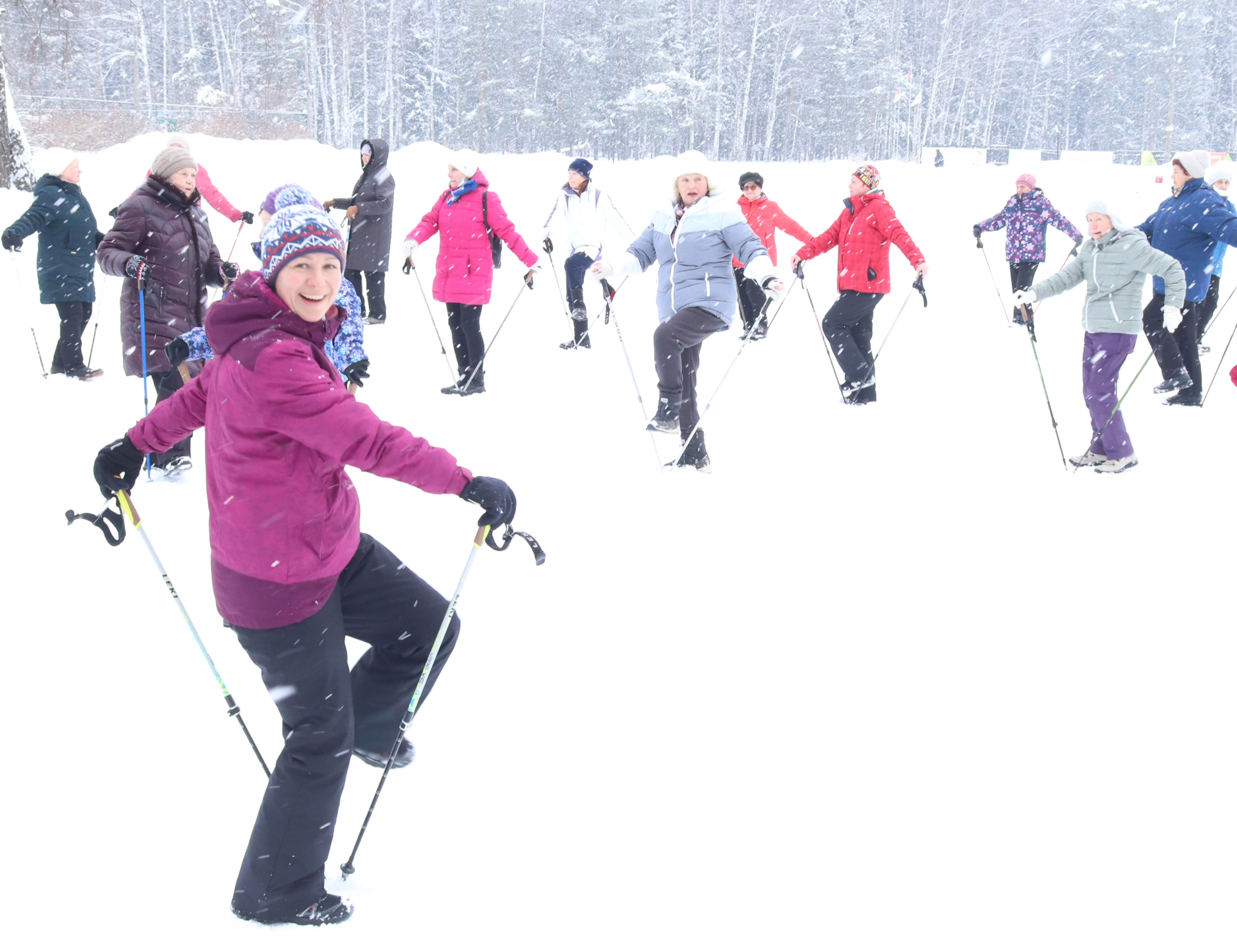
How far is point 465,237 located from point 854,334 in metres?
3.18

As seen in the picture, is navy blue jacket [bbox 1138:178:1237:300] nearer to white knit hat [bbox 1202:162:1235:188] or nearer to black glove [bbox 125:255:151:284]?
white knit hat [bbox 1202:162:1235:188]

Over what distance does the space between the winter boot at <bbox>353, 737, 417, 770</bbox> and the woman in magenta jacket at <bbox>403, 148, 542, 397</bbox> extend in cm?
501

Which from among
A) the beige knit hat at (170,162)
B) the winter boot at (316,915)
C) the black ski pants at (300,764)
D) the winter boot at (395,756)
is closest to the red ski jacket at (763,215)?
the beige knit hat at (170,162)

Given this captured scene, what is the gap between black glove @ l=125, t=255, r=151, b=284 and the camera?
4.73m

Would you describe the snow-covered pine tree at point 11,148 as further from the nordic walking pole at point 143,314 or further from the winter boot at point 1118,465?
the winter boot at point 1118,465

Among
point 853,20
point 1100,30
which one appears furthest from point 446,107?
point 1100,30

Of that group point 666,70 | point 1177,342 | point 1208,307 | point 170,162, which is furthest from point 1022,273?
point 666,70

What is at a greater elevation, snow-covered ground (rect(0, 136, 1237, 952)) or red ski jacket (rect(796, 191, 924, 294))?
red ski jacket (rect(796, 191, 924, 294))

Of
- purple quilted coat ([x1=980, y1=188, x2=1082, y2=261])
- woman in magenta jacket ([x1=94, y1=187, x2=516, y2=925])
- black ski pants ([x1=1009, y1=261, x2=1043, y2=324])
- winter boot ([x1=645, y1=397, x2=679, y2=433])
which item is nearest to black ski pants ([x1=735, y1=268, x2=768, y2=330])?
purple quilted coat ([x1=980, y1=188, x2=1082, y2=261])

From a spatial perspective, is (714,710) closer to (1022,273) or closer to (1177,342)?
(1177,342)

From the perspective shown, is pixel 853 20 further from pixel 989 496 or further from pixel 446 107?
pixel 989 496

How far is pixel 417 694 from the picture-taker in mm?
2375

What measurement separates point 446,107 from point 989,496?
43.1 metres

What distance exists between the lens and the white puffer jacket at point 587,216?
29.9ft
